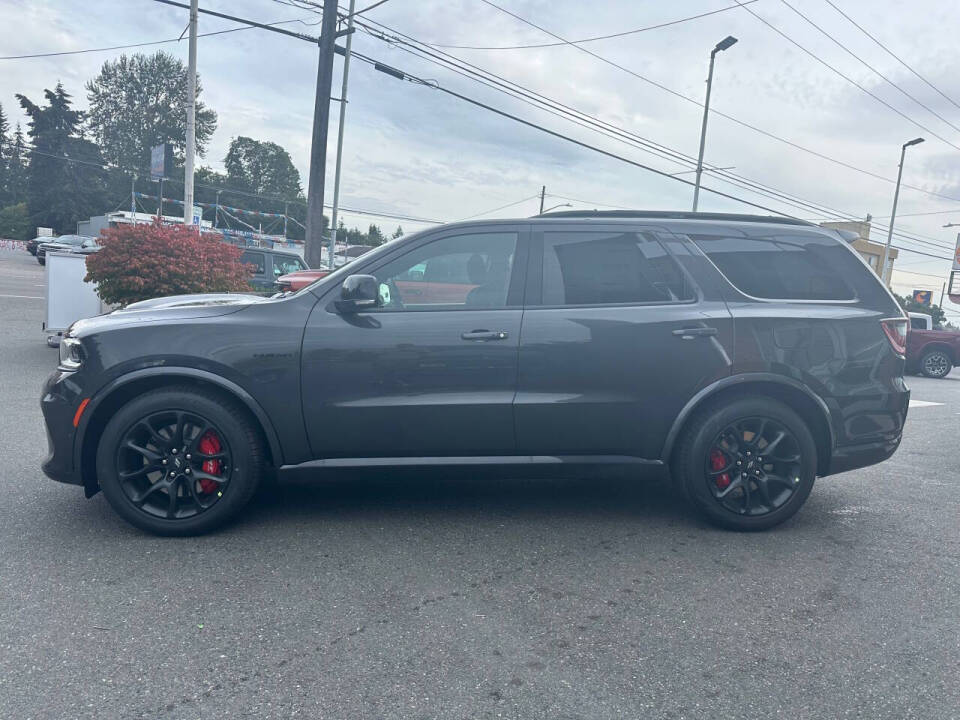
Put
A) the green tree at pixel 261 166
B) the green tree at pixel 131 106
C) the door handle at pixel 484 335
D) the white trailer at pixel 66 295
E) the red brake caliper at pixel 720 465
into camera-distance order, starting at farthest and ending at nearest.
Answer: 1. the green tree at pixel 261 166
2. the green tree at pixel 131 106
3. the white trailer at pixel 66 295
4. the red brake caliper at pixel 720 465
5. the door handle at pixel 484 335

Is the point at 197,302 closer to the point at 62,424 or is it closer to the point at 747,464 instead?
the point at 62,424

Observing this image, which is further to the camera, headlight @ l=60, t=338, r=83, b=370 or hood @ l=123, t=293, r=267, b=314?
hood @ l=123, t=293, r=267, b=314

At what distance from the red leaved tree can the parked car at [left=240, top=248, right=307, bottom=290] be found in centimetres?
397

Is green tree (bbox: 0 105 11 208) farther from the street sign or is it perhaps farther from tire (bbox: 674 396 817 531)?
tire (bbox: 674 396 817 531)

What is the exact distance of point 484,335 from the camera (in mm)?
3834

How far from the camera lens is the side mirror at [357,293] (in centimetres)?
373

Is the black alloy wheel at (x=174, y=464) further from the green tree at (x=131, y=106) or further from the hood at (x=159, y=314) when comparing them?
the green tree at (x=131, y=106)

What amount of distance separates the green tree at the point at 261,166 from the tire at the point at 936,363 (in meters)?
99.4

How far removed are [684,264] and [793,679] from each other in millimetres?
2292

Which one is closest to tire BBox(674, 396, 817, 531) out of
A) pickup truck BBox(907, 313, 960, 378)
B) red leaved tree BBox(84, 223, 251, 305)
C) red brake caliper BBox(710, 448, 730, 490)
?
red brake caliper BBox(710, 448, 730, 490)

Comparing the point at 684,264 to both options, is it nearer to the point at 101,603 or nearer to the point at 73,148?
the point at 101,603

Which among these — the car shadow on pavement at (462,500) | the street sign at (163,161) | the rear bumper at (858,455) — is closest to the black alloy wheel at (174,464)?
the car shadow on pavement at (462,500)

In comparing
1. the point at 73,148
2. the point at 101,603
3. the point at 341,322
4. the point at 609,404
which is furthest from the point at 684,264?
the point at 73,148

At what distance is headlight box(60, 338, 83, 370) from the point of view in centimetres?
373
